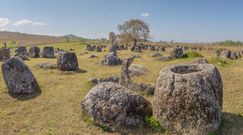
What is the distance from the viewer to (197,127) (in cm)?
1272

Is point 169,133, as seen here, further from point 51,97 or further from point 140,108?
point 51,97

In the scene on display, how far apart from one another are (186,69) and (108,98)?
12.3 feet

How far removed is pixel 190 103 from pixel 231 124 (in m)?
2.56

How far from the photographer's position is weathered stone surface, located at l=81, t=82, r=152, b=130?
1384 centimetres

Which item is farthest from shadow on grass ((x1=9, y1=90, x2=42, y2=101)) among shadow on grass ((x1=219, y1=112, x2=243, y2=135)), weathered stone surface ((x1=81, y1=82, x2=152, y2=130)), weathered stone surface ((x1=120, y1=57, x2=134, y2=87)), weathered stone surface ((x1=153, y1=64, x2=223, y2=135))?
shadow on grass ((x1=219, y1=112, x2=243, y2=135))

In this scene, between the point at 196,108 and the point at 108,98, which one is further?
the point at 108,98

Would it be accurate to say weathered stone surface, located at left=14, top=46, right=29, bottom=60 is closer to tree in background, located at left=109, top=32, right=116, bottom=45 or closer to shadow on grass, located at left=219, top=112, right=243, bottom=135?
shadow on grass, located at left=219, top=112, right=243, bottom=135

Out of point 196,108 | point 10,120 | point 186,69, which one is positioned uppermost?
point 186,69

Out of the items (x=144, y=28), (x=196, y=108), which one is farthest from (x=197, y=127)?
(x=144, y=28)

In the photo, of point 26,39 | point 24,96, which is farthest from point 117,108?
point 26,39

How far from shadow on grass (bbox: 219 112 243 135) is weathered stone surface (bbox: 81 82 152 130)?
9.98 feet

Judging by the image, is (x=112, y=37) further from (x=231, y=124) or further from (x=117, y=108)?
(x=231, y=124)

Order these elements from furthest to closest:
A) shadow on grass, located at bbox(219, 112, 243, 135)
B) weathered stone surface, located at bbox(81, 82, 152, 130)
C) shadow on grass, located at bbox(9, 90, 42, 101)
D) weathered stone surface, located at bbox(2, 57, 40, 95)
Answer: weathered stone surface, located at bbox(2, 57, 40, 95) → shadow on grass, located at bbox(9, 90, 42, 101) → weathered stone surface, located at bbox(81, 82, 152, 130) → shadow on grass, located at bbox(219, 112, 243, 135)

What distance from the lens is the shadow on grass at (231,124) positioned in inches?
523
